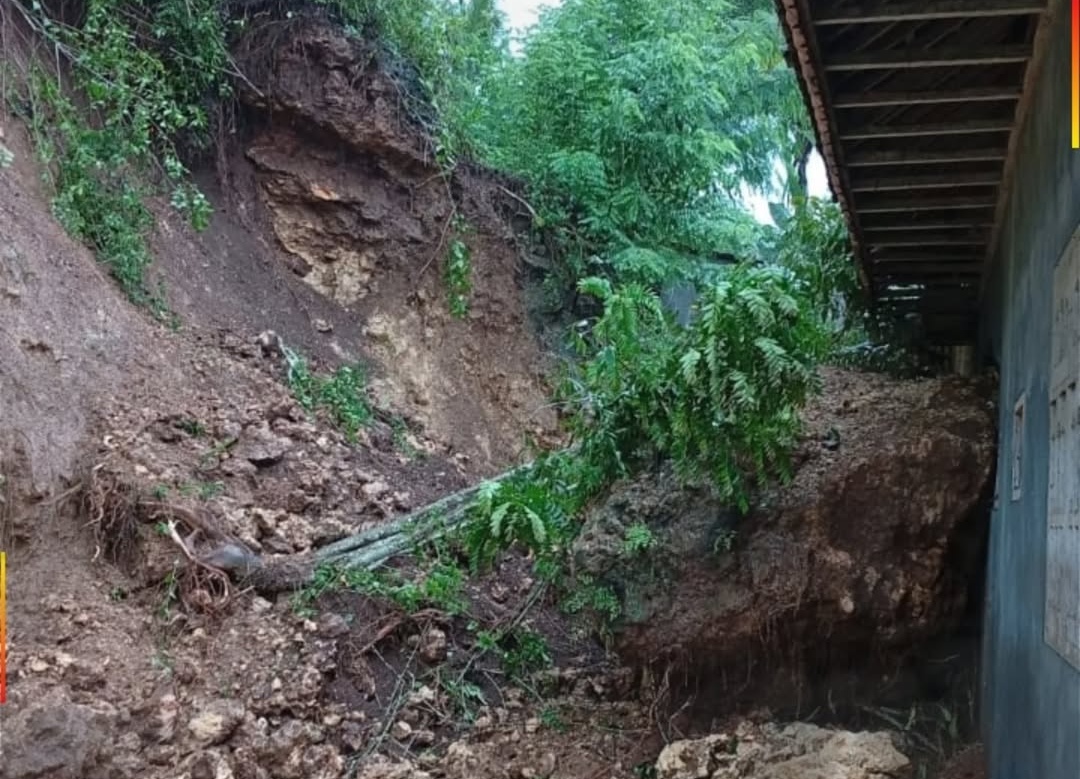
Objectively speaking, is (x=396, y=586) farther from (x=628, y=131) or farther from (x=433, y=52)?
(x=628, y=131)

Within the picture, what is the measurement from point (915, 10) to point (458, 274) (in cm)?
763

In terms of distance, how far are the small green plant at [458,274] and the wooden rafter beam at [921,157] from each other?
642 cm

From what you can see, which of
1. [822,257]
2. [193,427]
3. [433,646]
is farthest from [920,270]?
[193,427]

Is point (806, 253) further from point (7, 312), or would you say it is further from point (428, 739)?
point (7, 312)

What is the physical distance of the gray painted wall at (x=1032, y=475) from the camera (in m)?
3.24

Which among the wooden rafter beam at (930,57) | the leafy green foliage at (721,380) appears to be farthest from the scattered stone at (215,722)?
the wooden rafter beam at (930,57)

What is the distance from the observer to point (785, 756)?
19.4 ft

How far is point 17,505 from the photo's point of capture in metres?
6.28

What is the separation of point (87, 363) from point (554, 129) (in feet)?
22.5

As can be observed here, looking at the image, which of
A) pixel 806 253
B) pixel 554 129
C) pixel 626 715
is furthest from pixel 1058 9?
pixel 554 129

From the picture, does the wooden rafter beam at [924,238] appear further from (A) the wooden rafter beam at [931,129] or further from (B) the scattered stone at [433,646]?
(B) the scattered stone at [433,646]

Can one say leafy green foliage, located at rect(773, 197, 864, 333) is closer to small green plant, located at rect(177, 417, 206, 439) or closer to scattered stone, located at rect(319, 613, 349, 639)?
scattered stone, located at rect(319, 613, 349, 639)

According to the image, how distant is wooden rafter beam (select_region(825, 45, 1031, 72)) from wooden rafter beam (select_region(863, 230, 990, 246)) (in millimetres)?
1985

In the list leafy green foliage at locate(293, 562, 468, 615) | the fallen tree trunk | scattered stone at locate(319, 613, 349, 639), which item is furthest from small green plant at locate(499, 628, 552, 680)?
scattered stone at locate(319, 613, 349, 639)
